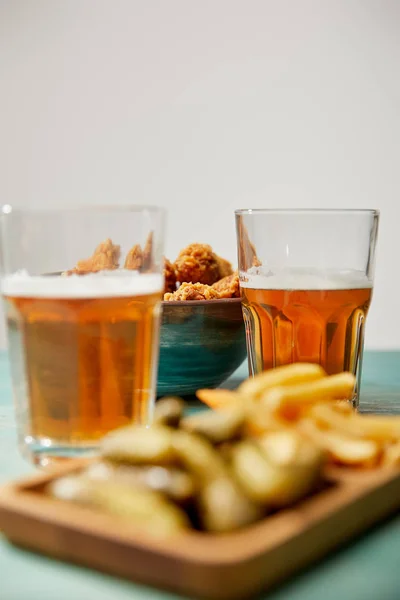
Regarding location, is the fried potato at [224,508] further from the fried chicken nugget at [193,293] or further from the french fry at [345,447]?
the fried chicken nugget at [193,293]

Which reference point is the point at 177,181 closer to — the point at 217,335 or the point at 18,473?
the point at 217,335

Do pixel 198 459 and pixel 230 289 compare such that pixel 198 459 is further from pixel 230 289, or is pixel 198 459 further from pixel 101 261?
pixel 230 289

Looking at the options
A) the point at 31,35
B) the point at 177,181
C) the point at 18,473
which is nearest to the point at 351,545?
the point at 18,473

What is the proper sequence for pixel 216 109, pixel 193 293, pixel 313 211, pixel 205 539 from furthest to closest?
pixel 216 109
pixel 193 293
pixel 313 211
pixel 205 539

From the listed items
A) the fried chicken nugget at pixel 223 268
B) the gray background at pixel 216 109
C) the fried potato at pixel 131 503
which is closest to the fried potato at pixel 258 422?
the fried potato at pixel 131 503

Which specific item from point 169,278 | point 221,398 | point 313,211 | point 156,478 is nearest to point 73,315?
point 221,398
